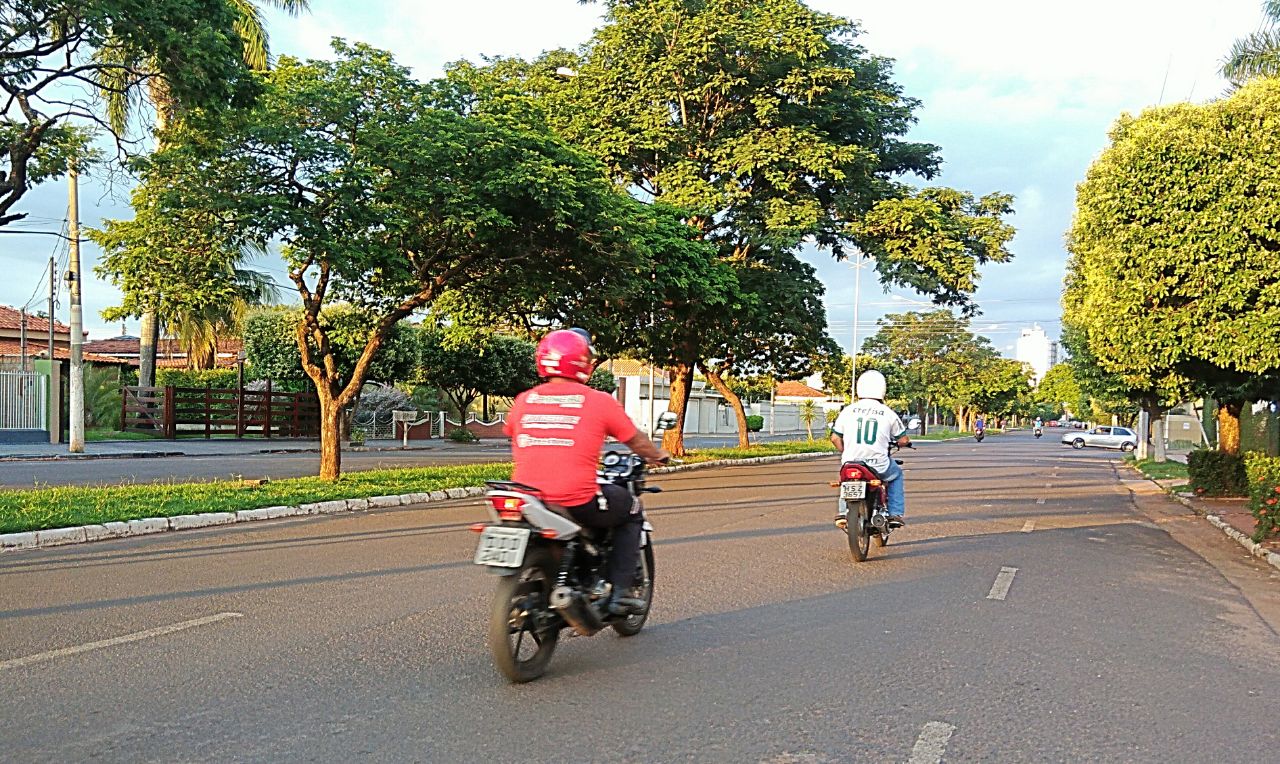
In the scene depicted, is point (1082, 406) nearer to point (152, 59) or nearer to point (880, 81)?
point (880, 81)

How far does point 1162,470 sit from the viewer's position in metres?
28.5

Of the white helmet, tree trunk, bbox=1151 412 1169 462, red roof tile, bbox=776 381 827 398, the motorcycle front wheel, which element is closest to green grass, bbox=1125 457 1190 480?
tree trunk, bbox=1151 412 1169 462

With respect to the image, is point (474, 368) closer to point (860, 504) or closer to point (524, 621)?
point (860, 504)

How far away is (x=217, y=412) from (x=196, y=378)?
392cm

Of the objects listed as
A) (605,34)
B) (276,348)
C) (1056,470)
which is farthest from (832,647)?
(276,348)

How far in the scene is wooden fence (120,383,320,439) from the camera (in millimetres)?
33094

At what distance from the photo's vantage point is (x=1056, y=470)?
95.8 feet

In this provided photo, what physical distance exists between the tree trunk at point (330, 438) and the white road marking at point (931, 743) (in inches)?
512

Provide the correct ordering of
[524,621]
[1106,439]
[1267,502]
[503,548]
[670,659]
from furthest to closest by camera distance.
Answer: [1106,439]
[1267,502]
[670,659]
[524,621]
[503,548]

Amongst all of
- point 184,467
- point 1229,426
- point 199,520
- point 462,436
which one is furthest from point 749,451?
point 199,520

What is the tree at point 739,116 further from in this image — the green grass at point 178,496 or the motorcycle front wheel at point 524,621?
the motorcycle front wheel at point 524,621

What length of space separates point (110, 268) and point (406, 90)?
4815 millimetres

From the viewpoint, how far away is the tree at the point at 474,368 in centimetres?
3984

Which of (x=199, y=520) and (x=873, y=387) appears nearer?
(x=873, y=387)
